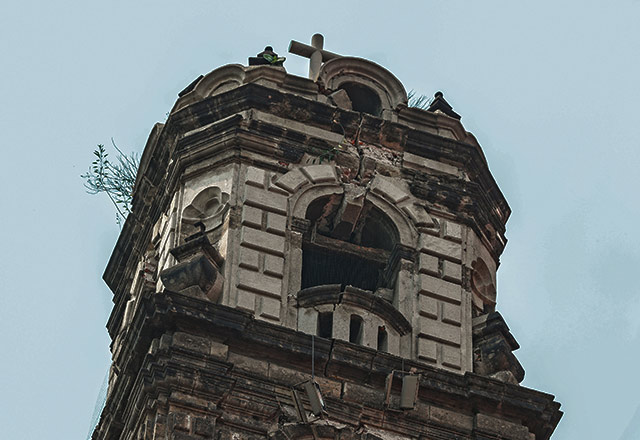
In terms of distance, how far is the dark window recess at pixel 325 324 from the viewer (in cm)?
2620

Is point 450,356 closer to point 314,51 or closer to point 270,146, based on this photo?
point 270,146

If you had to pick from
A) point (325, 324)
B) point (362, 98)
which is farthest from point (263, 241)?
point (362, 98)

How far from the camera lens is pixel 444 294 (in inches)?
1074

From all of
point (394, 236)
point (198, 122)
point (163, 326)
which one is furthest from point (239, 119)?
point (163, 326)

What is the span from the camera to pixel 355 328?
2648 centimetres

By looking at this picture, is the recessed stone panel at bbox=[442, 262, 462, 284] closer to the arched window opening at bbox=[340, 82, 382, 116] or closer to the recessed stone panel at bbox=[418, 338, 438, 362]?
the recessed stone panel at bbox=[418, 338, 438, 362]

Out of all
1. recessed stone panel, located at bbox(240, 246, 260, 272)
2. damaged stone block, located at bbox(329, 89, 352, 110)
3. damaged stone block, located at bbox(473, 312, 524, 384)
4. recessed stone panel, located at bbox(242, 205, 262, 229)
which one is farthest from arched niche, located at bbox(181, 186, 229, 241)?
damaged stone block, located at bbox(473, 312, 524, 384)

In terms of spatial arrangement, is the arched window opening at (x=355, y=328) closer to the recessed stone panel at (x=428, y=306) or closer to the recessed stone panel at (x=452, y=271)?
the recessed stone panel at (x=428, y=306)

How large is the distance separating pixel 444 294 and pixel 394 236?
1.22 meters

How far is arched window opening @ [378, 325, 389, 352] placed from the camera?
86.3ft

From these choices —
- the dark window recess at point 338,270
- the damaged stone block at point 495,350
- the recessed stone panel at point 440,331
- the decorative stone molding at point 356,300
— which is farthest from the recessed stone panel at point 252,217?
the damaged stone block at point 495,350

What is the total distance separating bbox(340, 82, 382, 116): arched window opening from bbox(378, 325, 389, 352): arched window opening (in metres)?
4.79

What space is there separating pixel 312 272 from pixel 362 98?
370 cm

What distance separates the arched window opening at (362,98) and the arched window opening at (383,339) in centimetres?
479
